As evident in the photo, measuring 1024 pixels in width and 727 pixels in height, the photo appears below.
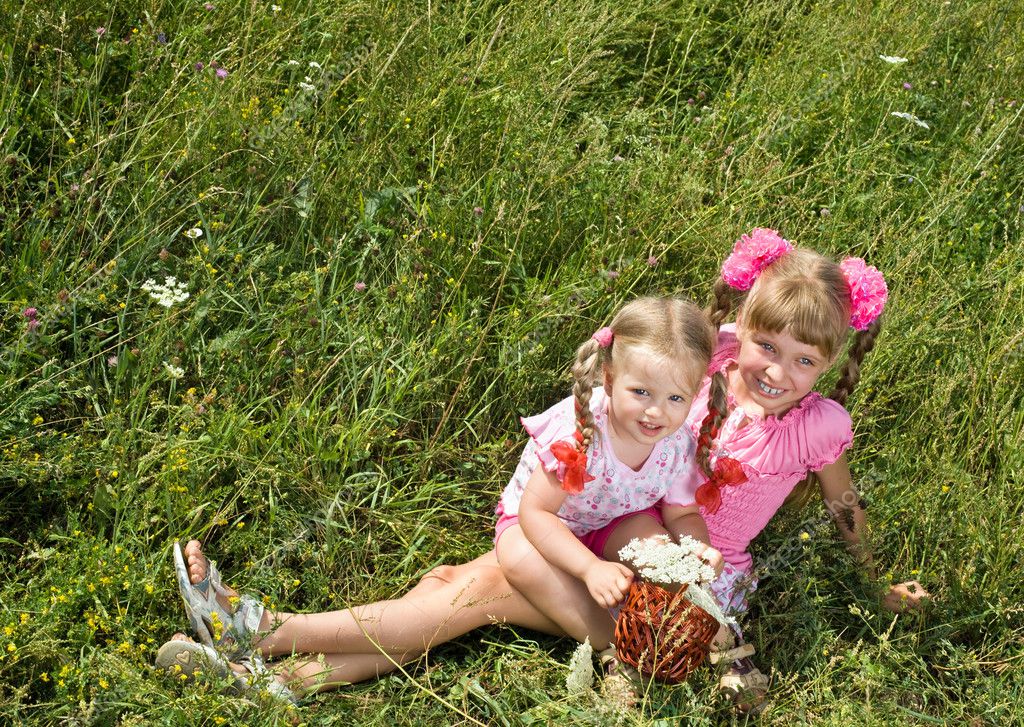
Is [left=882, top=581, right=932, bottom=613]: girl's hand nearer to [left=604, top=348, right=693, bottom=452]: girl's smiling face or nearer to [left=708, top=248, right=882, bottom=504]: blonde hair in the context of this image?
[left=708, top=248, right=882, bottom=504]: blonde hair

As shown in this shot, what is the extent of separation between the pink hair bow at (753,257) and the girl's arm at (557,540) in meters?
0.77

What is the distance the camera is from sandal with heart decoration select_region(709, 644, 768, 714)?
2.76 m

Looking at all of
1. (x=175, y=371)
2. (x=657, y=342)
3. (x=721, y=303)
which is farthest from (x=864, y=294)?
(x=175, y=371)

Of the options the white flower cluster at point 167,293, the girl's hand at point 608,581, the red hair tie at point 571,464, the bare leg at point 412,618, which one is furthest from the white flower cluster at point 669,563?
the white flower cluster at point 167,293

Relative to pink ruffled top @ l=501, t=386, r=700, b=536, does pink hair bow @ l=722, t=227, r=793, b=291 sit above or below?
above

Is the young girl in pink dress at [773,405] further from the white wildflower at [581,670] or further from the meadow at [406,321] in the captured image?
the white wildflower at [581,670]

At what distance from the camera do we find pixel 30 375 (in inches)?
113

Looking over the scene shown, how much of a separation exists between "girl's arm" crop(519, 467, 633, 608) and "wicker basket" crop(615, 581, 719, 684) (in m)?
0.10

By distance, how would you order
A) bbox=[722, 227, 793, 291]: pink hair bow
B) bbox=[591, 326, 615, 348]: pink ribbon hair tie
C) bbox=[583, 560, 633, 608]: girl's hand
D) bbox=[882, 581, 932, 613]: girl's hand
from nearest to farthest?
bbox=[583, 560, 633, 608]: girl's hand → bbox=[591, 326, 615, 348]: pink ribbon hair tie → bbox=[722, 227, 793, 291]: pink hair bow → bbox=[882, 581, 932, 613]: girl's hand

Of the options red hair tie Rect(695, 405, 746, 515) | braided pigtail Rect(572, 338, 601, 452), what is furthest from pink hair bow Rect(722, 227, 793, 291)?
braided pigtail Rect(572, 338, 601, 452)

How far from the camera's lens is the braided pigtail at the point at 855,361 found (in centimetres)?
303

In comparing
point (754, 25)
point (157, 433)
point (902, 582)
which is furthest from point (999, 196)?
point (157, 433)

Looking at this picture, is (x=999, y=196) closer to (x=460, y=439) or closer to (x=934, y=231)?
(x=934, y=231)

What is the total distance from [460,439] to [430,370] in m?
0.23
